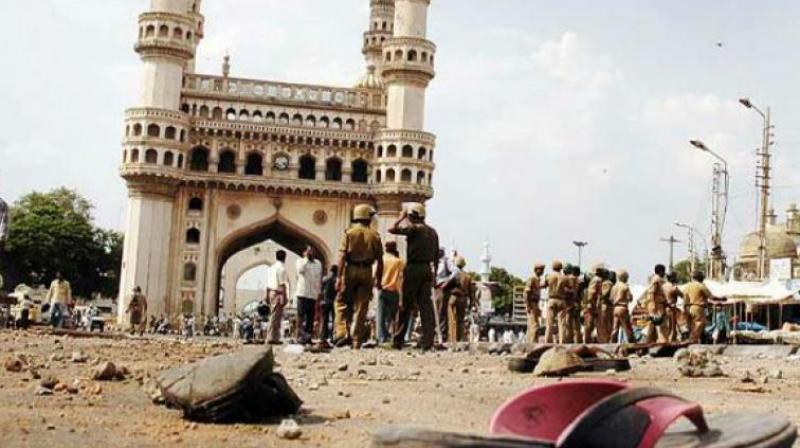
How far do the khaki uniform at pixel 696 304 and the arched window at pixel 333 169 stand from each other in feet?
124

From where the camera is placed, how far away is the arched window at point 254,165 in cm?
5303

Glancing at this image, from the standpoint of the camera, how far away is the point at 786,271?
44.2 metres

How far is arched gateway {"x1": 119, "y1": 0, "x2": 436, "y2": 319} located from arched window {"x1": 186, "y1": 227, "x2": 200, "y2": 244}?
2.6 inches

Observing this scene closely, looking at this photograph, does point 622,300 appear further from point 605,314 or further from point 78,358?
point 78,358

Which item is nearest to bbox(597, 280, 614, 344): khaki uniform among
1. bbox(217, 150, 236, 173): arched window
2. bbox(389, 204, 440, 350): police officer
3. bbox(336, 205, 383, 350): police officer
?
bbox(389, 204, 440, 350): police officer

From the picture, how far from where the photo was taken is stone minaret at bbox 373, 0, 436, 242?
51719 millimetres

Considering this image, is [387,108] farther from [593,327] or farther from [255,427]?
[255,427]

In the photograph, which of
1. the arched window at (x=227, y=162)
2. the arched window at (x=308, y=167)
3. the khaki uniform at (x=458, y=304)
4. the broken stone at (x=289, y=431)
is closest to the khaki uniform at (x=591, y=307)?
the khaki uniform at (x=458, y=304)

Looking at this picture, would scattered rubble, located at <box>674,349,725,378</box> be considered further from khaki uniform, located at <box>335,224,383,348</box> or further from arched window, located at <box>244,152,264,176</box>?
arched window, located at <box>244,152,264,176</box>

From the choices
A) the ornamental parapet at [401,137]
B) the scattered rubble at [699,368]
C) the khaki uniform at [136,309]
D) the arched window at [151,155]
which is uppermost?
the ornamental parapet at [401,137]

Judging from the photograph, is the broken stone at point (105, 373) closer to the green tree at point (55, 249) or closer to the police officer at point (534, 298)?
the police officer at point (534, 298)

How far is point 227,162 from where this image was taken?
53.3 metres

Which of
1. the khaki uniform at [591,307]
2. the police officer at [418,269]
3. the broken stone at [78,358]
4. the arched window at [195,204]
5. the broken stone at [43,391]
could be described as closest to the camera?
the broken stone at [43,391]

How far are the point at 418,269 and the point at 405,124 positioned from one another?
39.5 metres
